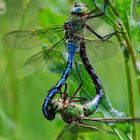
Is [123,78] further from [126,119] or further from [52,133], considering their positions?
[126,119]

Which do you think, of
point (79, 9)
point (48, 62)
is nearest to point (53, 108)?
point (48, 62)

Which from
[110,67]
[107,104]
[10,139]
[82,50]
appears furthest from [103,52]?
[110,67]

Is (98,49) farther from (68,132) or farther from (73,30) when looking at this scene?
(68,132)

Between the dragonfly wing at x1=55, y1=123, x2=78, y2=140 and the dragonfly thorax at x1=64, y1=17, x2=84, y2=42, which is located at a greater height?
the dragonfly thorax at x1=64, y1=17, x2=84, y2=42

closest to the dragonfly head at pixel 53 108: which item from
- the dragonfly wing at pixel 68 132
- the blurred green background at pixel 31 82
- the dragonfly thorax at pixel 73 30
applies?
the dragonfly wing at pixel 68 132

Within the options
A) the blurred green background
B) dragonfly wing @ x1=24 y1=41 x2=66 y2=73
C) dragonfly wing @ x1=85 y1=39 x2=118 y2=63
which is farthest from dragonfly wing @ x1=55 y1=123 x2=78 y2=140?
the blurred green background

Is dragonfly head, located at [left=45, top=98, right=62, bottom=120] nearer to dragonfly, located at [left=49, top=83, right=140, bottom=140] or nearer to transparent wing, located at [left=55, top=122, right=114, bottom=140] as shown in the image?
dragonfly, located at [left=49, top=83, right=140, bottom=140]

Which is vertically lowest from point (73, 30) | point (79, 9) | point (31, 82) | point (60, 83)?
point (31, 82)

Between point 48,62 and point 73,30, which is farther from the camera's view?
point 73,30

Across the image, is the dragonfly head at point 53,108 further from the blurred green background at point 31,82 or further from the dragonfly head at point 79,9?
the blurred green background at point 31,82
